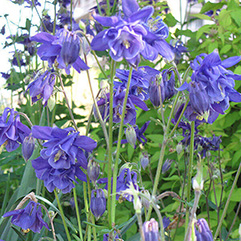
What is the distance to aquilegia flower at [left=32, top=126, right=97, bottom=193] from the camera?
108 cm

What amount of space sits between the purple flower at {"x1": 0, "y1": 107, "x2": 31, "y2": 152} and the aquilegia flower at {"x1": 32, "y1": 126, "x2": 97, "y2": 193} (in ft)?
0.68

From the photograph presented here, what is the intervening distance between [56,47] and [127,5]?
274 millimetres

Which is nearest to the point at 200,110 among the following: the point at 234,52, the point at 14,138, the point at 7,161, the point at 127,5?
the point at 127,5

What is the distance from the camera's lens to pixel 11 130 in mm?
1278

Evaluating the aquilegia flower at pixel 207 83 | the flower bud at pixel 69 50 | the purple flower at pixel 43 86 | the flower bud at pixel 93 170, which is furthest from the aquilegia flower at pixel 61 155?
the aquilegia flower at pixel 207 83

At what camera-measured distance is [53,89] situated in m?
1.23

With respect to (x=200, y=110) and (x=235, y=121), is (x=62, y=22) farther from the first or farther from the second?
(x=200, y=110)

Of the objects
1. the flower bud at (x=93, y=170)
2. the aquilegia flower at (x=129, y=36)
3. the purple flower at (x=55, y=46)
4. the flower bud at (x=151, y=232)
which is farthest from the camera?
the flower bud at (x=93, y=170)

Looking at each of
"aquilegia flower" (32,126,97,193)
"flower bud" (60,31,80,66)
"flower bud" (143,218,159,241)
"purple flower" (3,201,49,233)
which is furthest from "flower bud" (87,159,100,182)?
"flower bud" (143,218,159,241)

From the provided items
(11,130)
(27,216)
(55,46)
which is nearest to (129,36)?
(55,46)

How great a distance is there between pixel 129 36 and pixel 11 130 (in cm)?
63

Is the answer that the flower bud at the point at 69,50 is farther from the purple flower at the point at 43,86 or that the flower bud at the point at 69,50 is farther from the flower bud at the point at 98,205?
the flower bud at the point at 98,205

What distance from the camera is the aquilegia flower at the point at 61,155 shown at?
1084mm

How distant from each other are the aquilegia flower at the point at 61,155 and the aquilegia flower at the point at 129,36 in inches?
12.5
